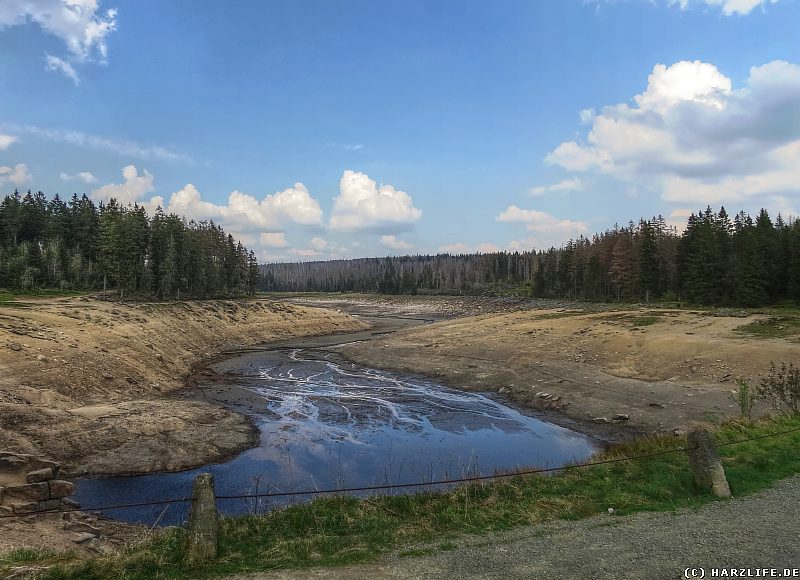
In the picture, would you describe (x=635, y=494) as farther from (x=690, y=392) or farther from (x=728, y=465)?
(x=690, y=392)

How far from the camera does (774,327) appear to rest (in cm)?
3838

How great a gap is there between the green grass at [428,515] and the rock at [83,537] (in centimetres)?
331

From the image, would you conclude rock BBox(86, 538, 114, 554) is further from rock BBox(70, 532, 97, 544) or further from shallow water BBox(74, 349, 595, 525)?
shallow water BBox(74, 349, 595, 525)

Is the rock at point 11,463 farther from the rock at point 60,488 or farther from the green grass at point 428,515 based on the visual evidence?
the green grass at point 428,515

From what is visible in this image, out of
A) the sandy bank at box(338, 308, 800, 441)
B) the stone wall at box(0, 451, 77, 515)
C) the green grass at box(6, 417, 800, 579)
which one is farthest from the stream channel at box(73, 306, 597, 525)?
the green grass at box(6, 417, 800, 579)

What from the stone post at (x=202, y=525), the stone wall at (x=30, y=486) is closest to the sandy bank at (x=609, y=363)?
the stone post at (x=202, y=525)

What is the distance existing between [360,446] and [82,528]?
12554 mm

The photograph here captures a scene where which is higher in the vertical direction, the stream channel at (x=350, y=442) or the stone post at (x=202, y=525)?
the stone post at (x=202, y=525)

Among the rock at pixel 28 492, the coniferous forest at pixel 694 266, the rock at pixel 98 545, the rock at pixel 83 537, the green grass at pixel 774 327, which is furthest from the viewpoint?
the coniferous forest at pixel 694 266

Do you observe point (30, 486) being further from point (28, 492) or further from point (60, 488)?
point (60, 488)

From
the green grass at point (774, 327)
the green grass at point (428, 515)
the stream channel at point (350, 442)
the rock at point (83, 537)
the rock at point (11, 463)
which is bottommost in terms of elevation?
the stream channel at point (350, 442)

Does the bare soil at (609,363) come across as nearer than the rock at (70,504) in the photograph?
No

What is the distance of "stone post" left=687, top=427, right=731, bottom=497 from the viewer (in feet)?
36.2

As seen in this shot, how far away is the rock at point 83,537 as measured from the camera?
476 inches
